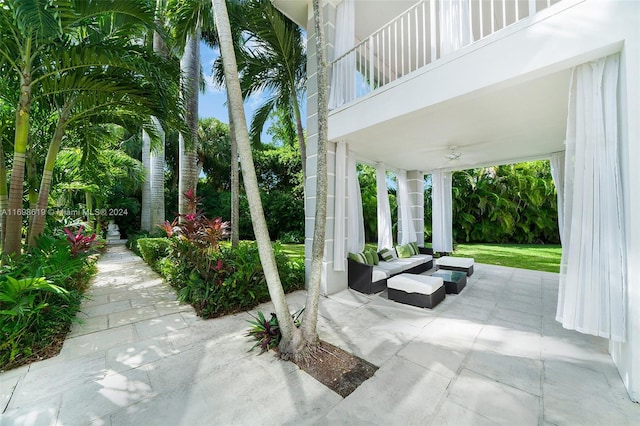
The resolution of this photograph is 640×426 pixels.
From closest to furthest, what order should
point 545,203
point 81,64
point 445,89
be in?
point 445,89 < point 81,64 < point 545,203

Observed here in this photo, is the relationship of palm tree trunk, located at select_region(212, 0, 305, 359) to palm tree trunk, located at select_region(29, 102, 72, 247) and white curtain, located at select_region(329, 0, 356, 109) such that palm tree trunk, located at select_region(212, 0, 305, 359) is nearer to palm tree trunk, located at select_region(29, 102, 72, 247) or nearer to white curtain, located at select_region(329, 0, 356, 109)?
white curtain, located at select_region(329, 0, 356, 109)

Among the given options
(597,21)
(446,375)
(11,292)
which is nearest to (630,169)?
(597,21)

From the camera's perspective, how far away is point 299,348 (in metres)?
2.91

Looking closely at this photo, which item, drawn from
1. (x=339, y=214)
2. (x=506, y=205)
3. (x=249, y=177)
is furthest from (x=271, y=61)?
(x=506, y=205)

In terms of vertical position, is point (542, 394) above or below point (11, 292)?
below

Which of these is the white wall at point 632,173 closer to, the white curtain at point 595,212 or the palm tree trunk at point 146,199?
the white curtain at point 595,212

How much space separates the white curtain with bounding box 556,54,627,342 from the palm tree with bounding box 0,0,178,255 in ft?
22.0

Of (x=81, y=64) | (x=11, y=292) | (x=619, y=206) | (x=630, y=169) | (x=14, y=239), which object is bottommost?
(x=11, y=292)

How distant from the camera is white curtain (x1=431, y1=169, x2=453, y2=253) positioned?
9.16m

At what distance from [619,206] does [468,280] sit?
4.44 meters

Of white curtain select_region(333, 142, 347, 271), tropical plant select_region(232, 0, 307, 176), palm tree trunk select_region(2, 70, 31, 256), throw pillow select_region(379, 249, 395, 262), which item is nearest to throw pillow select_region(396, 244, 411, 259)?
throw pillow select_region(379, 249, 395, 262)

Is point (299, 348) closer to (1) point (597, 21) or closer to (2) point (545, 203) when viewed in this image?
(1) point (597, 21)

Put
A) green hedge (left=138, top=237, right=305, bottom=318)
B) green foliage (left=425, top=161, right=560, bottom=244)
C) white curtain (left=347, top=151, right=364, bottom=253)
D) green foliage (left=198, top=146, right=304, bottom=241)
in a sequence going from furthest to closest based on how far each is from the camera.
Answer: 1. green foliage (left=198, top=146, right=304, bottom=241)
2. green foliage (left=425, top=161, right=560, bottom=244)
3. white curtain (left=347, top=151, right=364, bottom=253)
4. green hedge (left=138, top=237, right=305, bottom=318)

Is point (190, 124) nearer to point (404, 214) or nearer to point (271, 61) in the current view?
point (271, 61)
